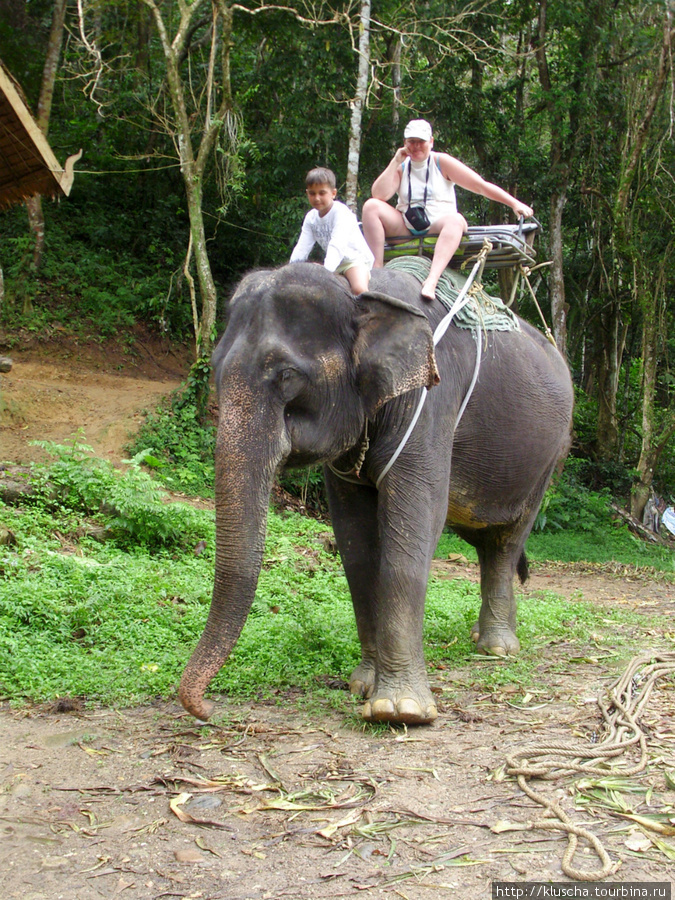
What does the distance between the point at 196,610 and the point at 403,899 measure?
142 inches

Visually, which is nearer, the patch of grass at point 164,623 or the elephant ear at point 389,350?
the elephant ear at point 389,350

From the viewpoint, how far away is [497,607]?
17.9 ft

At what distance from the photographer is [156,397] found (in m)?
12.2

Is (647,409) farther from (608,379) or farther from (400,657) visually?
(400,657)

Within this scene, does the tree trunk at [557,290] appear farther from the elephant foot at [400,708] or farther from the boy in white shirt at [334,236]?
the elephant foot at [400,708]

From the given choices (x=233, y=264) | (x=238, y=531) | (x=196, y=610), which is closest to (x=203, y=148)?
(x=233, y=264)

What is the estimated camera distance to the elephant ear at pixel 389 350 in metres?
3.81

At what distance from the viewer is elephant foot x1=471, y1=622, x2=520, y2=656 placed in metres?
5.34

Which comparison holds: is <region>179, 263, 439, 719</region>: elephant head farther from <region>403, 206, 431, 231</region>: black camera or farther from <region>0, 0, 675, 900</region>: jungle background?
<region>403, 206, 431, 231</region>: black camera

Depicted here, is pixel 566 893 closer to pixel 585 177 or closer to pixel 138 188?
pixel 585 177

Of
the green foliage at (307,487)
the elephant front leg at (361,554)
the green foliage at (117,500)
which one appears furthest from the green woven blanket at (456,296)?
the green foliage at (307,487)

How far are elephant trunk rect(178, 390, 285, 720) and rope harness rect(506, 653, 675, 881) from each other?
3.74 feet

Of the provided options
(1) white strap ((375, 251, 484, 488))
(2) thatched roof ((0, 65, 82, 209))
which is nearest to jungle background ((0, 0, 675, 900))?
(1) white strap ((375, 251, 484, 488))

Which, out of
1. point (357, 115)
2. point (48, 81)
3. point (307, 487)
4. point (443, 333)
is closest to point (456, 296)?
point (443, 333)
